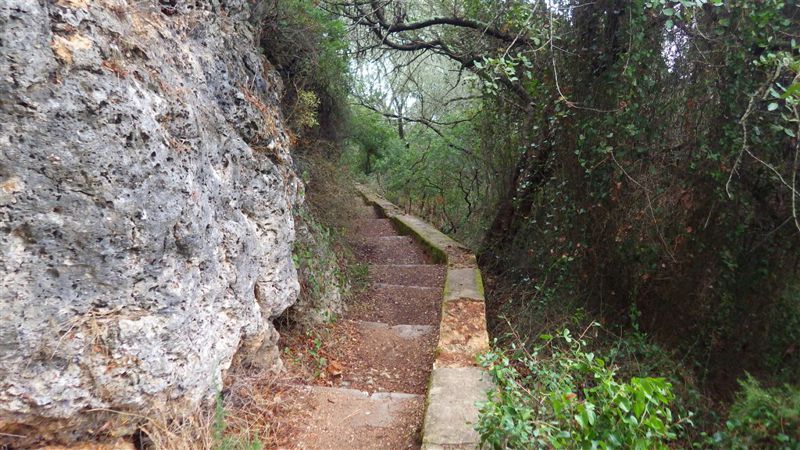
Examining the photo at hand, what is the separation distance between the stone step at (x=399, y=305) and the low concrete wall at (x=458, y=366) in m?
0.44

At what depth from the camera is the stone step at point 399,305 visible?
5.84 m

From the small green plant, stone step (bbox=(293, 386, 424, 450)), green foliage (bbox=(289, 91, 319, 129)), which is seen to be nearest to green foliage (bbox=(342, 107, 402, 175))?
green foliage (bbox=(289, 91, 319, 129))

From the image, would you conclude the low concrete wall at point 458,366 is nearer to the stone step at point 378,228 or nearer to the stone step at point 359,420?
the stone step at point 359,420

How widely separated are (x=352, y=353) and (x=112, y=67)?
3.51 meters

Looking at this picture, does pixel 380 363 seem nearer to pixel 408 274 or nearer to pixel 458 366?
pixel 458 366

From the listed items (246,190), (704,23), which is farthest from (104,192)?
(704,23)

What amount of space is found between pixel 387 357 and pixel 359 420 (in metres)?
1.44

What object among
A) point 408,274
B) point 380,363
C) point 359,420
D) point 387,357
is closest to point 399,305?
point 408,274

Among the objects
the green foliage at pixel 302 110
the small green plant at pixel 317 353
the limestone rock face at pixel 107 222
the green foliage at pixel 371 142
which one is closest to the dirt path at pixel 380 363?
the small green plant at pixel 317 353

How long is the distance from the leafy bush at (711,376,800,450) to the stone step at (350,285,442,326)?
3180mm

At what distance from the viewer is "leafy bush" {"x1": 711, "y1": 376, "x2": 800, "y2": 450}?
8.77ft

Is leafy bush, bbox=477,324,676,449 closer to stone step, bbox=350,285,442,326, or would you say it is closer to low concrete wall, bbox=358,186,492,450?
low concrete wall, bbox=358,186,492,450

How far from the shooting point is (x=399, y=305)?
6262mm

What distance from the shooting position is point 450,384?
3.44m
